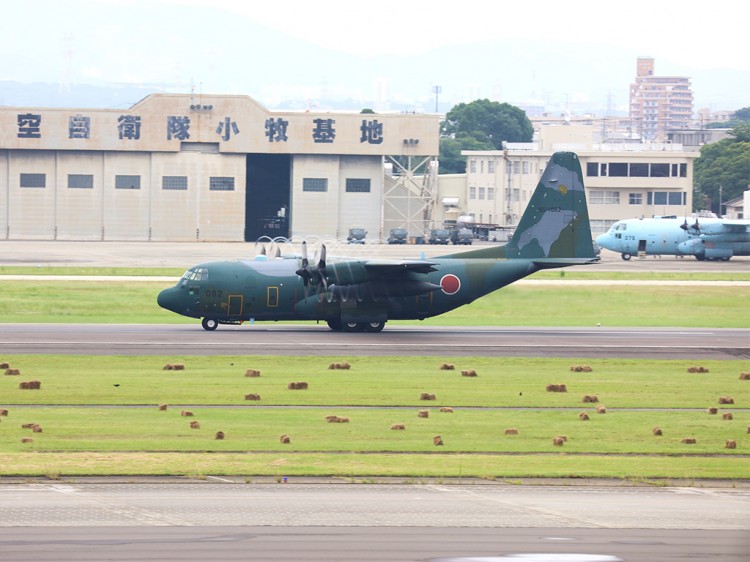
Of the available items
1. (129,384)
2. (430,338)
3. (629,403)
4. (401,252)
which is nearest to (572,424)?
(629,403)

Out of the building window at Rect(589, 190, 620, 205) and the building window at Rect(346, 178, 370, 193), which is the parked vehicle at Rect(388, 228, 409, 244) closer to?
the building window at Rect(346, 178, 370, 193)

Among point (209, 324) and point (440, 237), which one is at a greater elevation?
point (440, 237)

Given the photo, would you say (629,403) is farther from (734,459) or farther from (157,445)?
(157,445)

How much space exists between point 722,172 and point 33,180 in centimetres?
9765

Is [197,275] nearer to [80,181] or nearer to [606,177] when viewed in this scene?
→ [80,181]

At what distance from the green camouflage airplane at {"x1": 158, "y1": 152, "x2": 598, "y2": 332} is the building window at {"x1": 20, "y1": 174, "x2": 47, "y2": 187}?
71.1m

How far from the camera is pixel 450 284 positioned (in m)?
50.1

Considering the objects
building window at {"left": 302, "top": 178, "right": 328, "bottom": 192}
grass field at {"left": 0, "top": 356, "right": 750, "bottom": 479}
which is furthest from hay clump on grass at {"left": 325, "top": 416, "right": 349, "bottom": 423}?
building window at {"left": 302, "top": 178, "right": 328, "bottom": 192}

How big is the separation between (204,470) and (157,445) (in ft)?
9.87

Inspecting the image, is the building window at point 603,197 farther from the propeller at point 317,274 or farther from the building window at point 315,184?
the propeller at point 317,274

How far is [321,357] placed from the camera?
1646 inches

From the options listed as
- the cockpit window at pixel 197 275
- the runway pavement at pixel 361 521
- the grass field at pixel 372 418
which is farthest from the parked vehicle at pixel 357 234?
the runway pavement at pixel 361 521

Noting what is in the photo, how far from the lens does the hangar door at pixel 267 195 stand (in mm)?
125000

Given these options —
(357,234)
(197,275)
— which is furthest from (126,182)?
(197,275)
